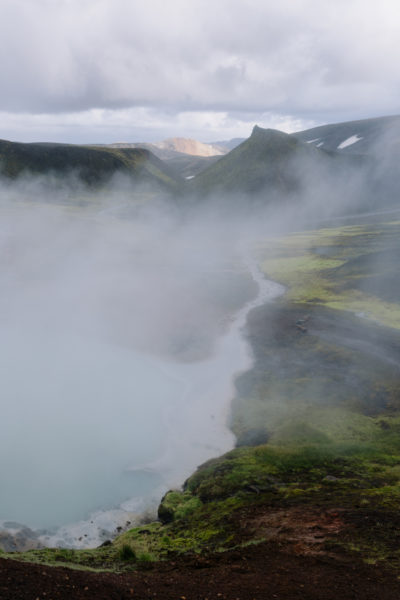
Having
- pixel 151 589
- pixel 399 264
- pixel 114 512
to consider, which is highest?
pixel 399 264

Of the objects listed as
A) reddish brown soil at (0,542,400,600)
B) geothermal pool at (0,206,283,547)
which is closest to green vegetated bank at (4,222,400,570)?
reddish brown soil at (0,542,400,600)

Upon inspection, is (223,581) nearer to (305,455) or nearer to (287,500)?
(287,500)

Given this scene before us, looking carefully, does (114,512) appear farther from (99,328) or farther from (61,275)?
(61,275)

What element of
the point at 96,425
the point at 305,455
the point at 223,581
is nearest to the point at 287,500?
the point at 305,455

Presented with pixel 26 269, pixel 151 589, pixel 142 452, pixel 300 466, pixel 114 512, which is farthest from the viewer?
pixel 26 269

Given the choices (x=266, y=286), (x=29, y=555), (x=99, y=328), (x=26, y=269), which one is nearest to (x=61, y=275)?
(x=26, y=269)

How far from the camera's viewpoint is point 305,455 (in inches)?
1443

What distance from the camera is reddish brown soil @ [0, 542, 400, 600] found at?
644 inches

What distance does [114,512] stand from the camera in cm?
3206

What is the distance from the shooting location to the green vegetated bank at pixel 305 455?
23.8 m

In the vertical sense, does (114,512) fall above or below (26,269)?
below

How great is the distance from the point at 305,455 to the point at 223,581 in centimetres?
1943

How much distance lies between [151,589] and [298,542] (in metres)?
8.43

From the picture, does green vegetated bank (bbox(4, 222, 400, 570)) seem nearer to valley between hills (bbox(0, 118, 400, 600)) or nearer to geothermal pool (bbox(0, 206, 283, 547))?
valley between hills (bbox(0, 118, 400, 600))
